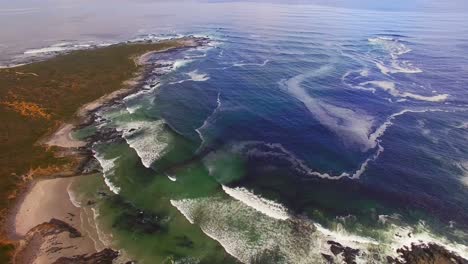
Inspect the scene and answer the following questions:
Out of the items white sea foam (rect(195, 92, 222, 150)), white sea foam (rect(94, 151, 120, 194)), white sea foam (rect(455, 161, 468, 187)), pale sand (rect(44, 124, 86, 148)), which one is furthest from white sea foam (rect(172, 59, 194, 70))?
white sea foam (rect(455, 161, 468, 187))

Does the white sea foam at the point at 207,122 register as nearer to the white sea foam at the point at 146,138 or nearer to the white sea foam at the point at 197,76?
the white sea foam at the point at 146,138

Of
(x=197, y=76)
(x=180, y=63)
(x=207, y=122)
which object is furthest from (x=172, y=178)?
(x=180, y=63)

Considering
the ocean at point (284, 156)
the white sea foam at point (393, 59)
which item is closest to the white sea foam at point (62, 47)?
the ocean at point (284, 156)

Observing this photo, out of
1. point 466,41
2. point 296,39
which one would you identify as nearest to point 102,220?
point 296,39

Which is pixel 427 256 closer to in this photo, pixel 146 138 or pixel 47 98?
pixel 146 138

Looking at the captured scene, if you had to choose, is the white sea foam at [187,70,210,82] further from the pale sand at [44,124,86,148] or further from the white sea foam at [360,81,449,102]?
the white sea foam at [360,81,449,102]

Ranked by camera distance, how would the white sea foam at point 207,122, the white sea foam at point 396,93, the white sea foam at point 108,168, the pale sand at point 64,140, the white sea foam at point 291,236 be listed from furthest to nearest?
1. the white sea foam at point 396,93
2. the white sea foam at point 207,122
3. the pale sand at point 64,140
4. the white sea foam at point 108,168
5. the white sea foam at point 291,236
